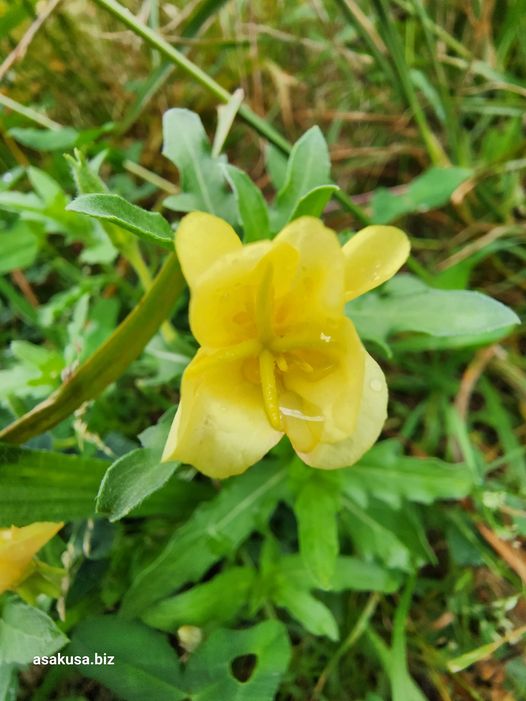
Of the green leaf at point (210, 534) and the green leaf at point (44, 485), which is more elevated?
the green leaf at point (44, 485)

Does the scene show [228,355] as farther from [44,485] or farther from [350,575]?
[350,575]

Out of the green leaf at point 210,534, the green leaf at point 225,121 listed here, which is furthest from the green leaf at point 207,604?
the green leaf at point 225,121

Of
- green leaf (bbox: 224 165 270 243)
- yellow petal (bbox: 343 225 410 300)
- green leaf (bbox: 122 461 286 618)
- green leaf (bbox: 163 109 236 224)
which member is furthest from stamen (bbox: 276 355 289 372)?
green leaf (bbox: 122 461 286 618)

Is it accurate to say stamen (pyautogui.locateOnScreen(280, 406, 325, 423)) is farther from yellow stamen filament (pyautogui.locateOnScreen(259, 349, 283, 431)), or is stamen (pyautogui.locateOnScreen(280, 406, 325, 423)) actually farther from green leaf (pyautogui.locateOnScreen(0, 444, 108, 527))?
green leaf (pyautogui.locateOnScreen(0, 444, 108, 527))

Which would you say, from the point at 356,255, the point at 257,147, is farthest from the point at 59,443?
the point at 257,147

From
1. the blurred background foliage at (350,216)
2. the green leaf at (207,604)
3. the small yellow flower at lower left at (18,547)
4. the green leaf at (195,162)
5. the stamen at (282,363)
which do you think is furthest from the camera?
the blurred background foliage at (350,216)

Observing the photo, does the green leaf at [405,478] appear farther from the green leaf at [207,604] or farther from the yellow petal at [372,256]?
the yellow petal at [372,256]
